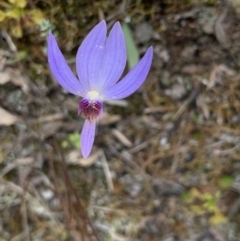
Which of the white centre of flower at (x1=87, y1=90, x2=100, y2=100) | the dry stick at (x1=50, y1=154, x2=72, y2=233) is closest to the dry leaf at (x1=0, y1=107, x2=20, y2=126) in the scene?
the dry stick at (x1=50, y1=154, x2=72, y2=233)

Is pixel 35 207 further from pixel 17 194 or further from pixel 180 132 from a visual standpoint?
pixel 180 132

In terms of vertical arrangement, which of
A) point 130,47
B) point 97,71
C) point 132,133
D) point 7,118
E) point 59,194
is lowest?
point 59,194

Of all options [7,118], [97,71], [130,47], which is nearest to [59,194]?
[7,118]

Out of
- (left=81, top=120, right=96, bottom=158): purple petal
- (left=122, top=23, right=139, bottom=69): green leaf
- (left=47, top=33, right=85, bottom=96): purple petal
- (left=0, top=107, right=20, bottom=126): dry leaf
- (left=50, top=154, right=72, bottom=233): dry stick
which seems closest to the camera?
(left=47, top=33, right=85, bottom=96): purple petal

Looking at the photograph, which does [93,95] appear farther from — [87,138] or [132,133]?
[132,133]

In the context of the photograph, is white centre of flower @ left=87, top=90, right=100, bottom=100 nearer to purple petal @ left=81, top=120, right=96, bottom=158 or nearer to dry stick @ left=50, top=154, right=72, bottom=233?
purple petal @ left=81, top=120, right=96, bottom=158

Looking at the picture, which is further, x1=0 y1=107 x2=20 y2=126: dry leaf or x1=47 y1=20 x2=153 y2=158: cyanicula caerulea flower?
x1=0 y1=107 x2=20 y2=126: dry leaf

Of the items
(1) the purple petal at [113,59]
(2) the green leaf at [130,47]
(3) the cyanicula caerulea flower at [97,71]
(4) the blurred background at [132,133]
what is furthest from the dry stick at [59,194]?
(1) the purple petal at [113,59]
